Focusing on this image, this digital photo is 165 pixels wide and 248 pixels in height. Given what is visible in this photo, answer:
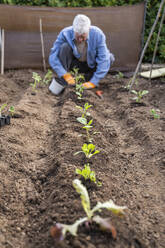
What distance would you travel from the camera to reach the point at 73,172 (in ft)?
6.82

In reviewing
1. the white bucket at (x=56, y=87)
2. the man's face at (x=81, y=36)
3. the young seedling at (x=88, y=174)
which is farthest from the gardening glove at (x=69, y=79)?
the young seedling at (x=88, y=174)

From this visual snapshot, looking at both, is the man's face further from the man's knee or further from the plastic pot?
the plastic pot

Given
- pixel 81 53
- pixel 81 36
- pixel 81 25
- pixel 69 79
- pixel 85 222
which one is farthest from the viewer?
pixel 81 53

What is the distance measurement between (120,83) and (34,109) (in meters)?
2.47

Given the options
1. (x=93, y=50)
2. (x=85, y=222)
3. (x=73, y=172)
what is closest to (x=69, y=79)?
(x=93, y=50)

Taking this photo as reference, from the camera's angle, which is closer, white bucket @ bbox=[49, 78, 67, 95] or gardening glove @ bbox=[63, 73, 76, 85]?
gardening glove @ bbox=[63, 73, 76, 85]

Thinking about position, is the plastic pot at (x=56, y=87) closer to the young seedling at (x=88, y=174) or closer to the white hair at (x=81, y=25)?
the white hair at (x=81, y=25)

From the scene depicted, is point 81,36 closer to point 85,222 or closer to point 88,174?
point 88,174

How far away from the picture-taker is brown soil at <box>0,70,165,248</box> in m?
Answer: 1.62

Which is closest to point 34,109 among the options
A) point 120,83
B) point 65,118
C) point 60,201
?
point 65,118

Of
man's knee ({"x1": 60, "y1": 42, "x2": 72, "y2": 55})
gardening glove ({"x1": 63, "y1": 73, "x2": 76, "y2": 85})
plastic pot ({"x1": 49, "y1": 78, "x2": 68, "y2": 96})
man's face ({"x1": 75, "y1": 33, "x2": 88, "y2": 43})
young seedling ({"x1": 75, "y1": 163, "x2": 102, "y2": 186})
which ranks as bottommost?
plastic pot ({"x1": 49, "y1": 78, "x2": 68, "y2": 96})

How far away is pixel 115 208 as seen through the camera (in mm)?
1440

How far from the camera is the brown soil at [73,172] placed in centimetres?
162

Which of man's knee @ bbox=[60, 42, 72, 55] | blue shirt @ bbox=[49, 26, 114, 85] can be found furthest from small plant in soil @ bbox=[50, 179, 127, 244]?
man's knee @ bbox=[60, 42, 72, 55]
